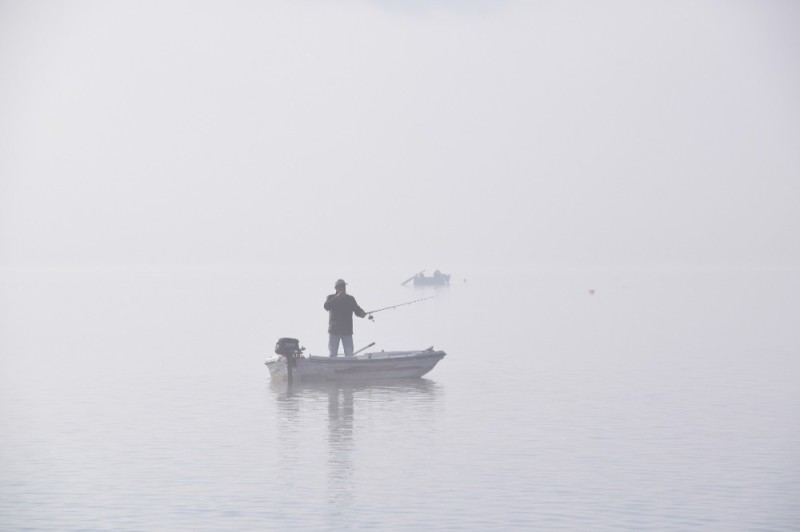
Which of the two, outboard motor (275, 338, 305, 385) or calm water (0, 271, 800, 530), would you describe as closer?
calm water (0, 271, 800, 530)

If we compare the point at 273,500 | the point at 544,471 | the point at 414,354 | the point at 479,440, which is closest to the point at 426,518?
the point at 273,500

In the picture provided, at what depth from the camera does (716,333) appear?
70.0 m

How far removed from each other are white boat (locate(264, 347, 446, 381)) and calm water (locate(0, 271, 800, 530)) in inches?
24.1

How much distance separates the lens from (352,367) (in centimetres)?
3822

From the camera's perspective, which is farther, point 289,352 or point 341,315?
point 341,315

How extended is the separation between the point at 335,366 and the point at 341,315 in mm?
1621

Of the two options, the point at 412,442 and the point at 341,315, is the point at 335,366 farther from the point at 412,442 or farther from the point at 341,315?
the point at 412,442

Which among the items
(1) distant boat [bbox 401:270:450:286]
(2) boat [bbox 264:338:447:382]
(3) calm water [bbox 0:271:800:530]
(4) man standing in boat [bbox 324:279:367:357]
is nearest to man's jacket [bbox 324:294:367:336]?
(4) man standing in boat [bbox 324:279:367:357]

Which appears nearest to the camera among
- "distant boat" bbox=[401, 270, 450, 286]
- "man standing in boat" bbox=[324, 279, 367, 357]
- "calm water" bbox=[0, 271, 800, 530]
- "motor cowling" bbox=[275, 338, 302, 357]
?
"calm water" bbox=[0, 271, 800, 530]

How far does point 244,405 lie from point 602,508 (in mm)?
15822

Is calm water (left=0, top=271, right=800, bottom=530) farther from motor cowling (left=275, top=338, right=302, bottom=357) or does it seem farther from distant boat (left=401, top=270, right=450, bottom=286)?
distant boat (left=401, top=270, right=450, bottom=286)

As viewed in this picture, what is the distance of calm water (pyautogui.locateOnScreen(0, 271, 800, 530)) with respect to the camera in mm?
19797

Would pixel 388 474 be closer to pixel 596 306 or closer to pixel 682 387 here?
pixel 682 387

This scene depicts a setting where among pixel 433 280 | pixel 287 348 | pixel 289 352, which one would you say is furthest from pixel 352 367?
pixel 433 280
